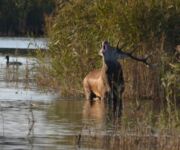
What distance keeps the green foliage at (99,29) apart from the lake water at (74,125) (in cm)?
95

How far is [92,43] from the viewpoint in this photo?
80.5 feet

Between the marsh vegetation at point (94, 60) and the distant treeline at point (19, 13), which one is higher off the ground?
the distant treeline at point (19, 13)

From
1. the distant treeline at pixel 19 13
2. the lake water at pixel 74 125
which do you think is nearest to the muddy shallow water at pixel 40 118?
the lake water at pixel 74 125

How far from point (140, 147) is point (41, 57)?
11.4m

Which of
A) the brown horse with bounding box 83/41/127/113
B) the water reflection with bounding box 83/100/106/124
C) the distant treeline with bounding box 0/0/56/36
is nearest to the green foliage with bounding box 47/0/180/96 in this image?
the brown horse with bounding box 83/41/127/113

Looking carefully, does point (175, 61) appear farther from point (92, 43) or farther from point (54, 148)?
point (54, 148)

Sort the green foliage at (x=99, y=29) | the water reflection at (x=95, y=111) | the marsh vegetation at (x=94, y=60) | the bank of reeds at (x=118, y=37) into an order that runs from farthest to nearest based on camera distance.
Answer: the green foliage at (x=99, y=29)
the bank of reeds at (x=118, y=37)
the marsh vegetation at (x=94, y=60)
the water reflection at (x=95, y=111)

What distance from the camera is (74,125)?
1752cm

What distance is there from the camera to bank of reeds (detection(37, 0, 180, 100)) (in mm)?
22891

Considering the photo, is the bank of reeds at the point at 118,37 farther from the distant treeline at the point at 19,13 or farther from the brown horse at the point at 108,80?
the distant treeline at the point at 19,13

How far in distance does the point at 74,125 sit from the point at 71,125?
6 cm

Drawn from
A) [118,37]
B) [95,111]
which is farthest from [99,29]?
[95,111]

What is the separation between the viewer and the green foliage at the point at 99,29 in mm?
23688

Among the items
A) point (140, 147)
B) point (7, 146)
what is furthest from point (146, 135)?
point (7, 146)
